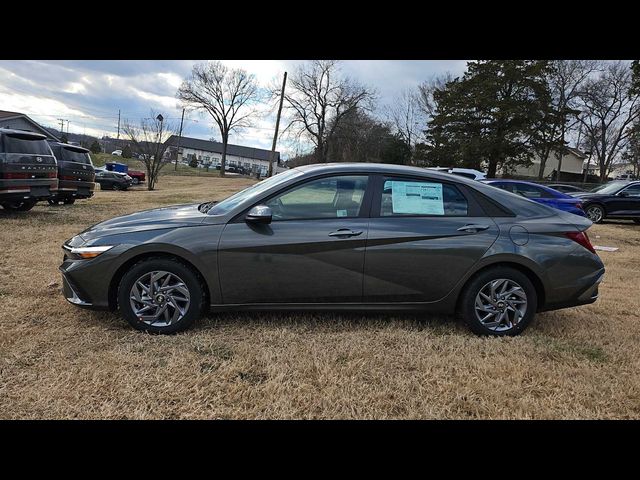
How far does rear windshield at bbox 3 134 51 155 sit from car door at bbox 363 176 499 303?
820 centimetres

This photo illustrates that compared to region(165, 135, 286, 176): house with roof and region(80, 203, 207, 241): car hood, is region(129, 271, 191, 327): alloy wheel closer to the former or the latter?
region(80, 203, 207, 241): car hood

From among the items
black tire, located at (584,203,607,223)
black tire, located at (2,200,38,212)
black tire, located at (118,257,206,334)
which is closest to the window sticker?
black tire, located at (118,257,206,334)

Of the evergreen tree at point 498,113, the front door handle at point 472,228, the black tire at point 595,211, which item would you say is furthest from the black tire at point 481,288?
the evergreen tree at point 498,113

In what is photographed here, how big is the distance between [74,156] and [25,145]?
3.45 meters

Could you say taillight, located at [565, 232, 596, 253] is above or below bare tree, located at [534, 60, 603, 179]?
below

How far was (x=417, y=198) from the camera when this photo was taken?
365 cm

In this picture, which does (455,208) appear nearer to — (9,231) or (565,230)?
(565,230)

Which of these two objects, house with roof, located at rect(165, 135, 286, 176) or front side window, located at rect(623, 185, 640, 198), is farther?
house with roof, located at rect(165, 135, 286, 176)

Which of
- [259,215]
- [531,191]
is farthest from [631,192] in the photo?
[259,215]

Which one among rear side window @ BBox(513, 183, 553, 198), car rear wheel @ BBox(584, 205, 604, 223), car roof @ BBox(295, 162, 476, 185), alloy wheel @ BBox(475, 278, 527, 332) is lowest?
alloy wheel @ BBox(475, 278, 527, 332)

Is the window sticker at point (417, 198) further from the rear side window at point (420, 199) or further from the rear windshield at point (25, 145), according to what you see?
the rear windshield at point (25, 145)

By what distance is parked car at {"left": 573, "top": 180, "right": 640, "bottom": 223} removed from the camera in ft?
44.5

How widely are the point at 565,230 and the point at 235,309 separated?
2.95 metres
